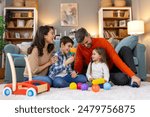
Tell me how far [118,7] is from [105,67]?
3.24 metres

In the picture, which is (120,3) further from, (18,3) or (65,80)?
(65,80)

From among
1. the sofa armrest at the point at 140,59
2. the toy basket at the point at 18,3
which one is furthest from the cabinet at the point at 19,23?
the sofa armrest at the point at 140,59

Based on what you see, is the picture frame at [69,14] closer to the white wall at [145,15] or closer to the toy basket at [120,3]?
the toy basket at [120,3]

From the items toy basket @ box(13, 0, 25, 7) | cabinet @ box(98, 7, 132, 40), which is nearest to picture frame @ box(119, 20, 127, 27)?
cabinet @ box(98, 7, 132, 40)

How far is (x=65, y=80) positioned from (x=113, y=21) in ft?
11.1

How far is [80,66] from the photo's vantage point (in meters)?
2.19

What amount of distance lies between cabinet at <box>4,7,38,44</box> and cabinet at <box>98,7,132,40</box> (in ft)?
4.74

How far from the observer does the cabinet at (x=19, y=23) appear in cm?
483

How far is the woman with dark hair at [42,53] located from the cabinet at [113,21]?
117 inches

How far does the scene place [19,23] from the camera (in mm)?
4926

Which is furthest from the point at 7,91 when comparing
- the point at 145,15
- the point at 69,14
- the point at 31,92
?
the point at 69,14

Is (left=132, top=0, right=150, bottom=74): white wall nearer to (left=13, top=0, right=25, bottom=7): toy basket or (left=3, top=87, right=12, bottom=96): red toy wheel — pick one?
(left=13, top=0, right=25, bottom=7): toy basket

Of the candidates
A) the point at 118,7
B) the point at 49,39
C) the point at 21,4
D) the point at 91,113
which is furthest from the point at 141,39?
the point at 91,113

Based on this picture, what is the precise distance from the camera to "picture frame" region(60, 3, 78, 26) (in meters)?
5.13
